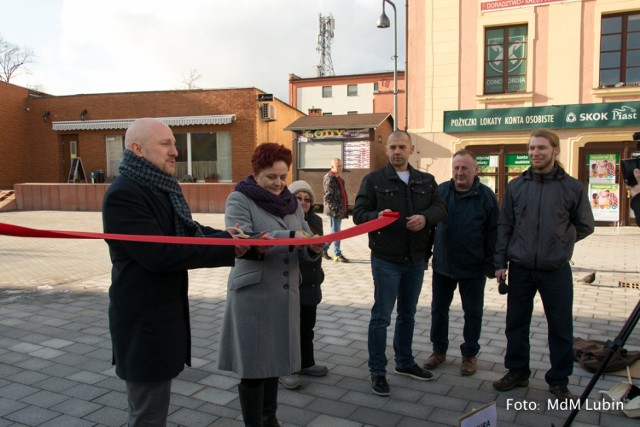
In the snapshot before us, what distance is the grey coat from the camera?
2.87 metres

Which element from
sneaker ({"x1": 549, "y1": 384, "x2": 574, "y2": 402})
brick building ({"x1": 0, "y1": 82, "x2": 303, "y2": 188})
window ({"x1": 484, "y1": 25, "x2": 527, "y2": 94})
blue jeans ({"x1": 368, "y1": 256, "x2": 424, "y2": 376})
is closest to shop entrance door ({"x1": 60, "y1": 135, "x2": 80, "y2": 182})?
brick building ({"x1": 0, "y1": 82, "x2": 303, "y2": 188})

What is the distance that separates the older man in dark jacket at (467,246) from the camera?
13.4 ft

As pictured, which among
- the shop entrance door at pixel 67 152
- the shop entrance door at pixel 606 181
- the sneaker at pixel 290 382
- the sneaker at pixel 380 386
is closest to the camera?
the sneaker at pixel 380 386

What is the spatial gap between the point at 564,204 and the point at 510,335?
1067 millimetres

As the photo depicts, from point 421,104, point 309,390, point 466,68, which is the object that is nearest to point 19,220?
point 421,104

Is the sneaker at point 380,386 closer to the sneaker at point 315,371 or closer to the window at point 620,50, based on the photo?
the sneaker at point 315,371

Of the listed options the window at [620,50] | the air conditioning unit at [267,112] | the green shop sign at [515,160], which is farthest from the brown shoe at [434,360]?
the air conditioning unit at [267,112]

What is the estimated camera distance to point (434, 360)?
430 cm

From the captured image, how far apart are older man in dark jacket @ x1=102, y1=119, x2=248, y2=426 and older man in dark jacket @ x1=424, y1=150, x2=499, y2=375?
2276mm

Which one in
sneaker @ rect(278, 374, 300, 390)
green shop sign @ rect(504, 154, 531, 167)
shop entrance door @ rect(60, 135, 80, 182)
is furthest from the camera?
shop entrance door @ rect(60, 135, 80, 182)

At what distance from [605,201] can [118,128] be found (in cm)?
1903

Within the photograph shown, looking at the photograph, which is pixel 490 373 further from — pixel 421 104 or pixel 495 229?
pixel 421 104

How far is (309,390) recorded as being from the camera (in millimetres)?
3887

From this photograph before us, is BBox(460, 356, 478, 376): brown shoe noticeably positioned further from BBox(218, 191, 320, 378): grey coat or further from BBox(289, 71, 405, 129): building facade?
BBox(289, 71, 405, 129): building facade
